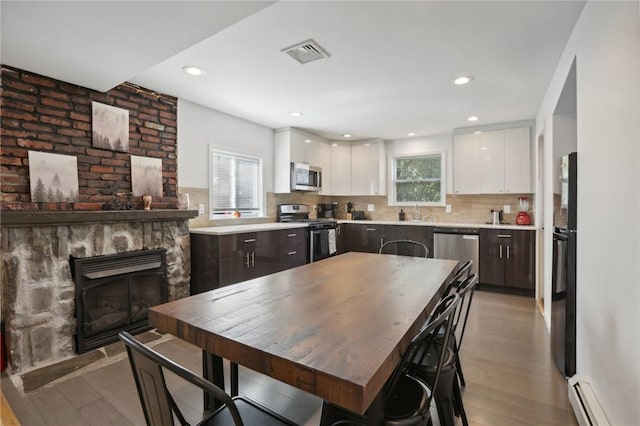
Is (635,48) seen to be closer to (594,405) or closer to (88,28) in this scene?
(594,405)

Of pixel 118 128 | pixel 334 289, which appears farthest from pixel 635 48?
pixel 118 128

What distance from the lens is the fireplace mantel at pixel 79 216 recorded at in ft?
7.13

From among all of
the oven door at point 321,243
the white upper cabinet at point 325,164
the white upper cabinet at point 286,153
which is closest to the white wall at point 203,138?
the white upper cabinet at point 286,153

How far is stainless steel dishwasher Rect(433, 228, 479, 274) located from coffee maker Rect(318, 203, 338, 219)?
206cm

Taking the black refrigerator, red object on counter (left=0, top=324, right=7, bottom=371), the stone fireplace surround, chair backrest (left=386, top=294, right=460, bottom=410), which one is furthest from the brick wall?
the black refrigerator

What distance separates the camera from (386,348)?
0.96m

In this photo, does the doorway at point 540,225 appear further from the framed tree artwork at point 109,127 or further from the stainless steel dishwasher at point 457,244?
the framed tree artwork at point 109,127

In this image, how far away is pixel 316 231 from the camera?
484 cm

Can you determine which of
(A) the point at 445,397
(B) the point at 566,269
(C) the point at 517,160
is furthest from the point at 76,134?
(C) the point at 517,160

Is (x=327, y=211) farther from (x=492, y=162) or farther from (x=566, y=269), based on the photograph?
(x=566, y=269)

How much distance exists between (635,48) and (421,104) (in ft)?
9.02

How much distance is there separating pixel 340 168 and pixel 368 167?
537mm

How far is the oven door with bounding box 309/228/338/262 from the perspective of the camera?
4777 millimetres

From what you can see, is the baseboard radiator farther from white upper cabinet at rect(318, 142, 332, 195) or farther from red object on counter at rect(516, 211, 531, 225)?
white upper cabinet at rect(318, 142, 332, 195)
